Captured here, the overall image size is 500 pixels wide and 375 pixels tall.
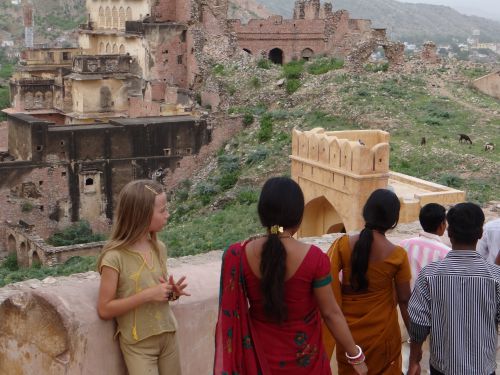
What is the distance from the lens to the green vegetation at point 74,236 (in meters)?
24.1

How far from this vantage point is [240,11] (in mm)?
67062

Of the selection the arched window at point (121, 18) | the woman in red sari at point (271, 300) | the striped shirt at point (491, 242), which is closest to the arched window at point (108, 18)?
the arched window at point (121, 18)

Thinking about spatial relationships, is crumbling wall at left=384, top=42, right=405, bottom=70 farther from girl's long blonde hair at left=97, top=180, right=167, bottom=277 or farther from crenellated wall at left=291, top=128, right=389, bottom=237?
girl's long blonde hair at left=97, top=180, right=167, bottom=277

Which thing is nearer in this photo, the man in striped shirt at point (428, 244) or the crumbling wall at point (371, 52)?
the man in striped shirt at point (428, 244)

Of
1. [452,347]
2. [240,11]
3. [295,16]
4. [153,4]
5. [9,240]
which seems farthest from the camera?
[240,11]

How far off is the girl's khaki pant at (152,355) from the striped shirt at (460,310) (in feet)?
4.05

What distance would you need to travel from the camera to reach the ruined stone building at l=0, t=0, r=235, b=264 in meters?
24.4

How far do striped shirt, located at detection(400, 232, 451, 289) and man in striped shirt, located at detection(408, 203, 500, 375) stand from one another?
67cm

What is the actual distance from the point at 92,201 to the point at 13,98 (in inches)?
361

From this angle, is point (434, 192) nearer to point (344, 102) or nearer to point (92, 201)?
point (344, 102)

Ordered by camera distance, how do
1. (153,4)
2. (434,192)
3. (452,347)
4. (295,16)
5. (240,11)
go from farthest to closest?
(240,11), (295,16), (153,4), (434,192), (452,347)

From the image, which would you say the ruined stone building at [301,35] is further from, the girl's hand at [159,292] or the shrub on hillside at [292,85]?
the girl's hand at [159,292]

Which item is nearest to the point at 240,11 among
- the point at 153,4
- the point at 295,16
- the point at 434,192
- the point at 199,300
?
the point at 295,16

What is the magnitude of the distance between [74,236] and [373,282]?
21.0m
